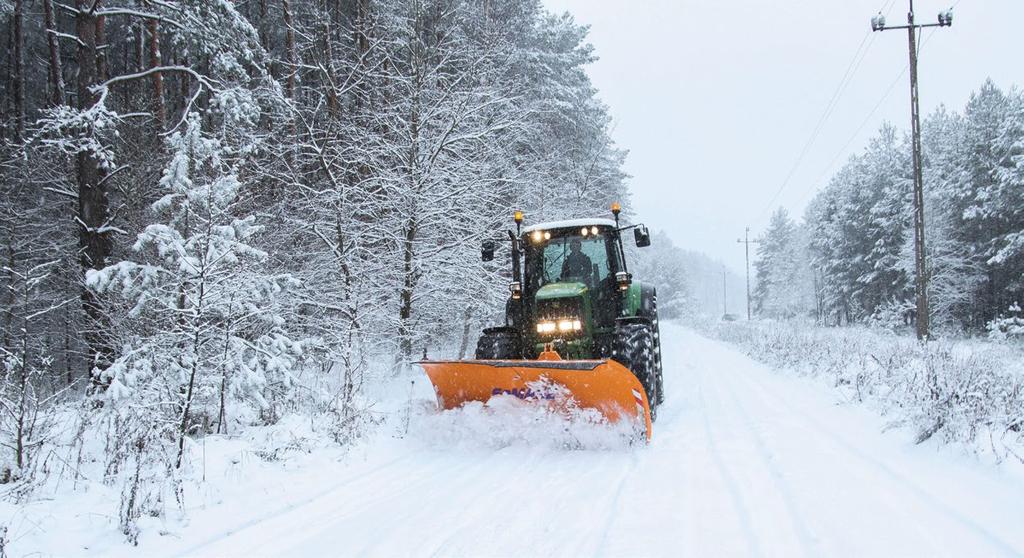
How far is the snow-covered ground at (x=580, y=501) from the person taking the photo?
263 centimetres

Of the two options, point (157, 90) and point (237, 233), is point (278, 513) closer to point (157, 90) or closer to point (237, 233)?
point (237, 233)

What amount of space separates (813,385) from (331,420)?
7116 millimetres

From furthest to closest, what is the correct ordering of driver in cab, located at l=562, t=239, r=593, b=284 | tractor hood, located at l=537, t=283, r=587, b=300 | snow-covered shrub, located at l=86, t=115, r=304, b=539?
driver in cab, located at l=562, t=239, r=593, b=284, tractor hood, located at l=537, t=283, r=587, b=300, snow-covered shrub, located at l=86, t=115, r=304, b=539

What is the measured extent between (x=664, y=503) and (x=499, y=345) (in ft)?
10.9

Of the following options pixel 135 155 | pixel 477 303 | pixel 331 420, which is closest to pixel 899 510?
pixel 331 420

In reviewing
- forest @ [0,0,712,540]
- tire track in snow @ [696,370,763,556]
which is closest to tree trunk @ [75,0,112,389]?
forest @ [0,0,712,540]

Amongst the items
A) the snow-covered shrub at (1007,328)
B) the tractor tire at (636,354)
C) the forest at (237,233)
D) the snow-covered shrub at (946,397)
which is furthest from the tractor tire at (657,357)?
the snow-covered shrub at (1007,328)

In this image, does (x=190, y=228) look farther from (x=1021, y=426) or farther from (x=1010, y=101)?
(x=1010, y=101)

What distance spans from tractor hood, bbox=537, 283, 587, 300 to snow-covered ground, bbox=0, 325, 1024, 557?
175cm

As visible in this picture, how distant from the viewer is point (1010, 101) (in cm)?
2377

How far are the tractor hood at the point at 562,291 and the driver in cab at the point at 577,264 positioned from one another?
0.39 metres

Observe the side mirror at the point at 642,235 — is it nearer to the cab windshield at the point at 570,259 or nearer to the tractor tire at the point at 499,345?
the cab windshield at the point at 570,259

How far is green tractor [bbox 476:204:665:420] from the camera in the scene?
5992 mm

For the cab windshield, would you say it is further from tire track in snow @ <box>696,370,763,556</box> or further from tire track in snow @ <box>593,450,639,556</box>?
tire track in snow @ <box>593,450,639,556</box>
